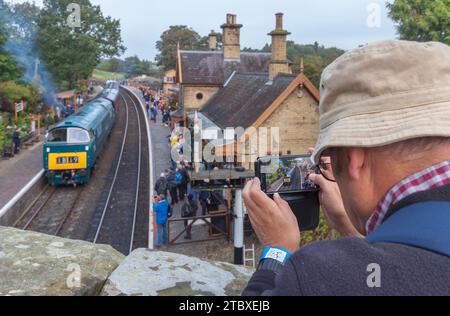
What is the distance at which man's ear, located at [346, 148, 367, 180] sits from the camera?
1402 millimetres

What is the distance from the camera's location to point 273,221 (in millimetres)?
1652

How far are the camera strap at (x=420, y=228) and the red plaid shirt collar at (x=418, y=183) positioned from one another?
93mm

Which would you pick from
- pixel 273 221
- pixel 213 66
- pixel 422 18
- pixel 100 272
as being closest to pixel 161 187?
pixel 100 272

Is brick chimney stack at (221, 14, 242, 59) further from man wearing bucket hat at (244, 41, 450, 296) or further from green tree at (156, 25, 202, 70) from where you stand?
green tree at (156, 25, 202, 70)

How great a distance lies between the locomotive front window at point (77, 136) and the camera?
20.0 meters

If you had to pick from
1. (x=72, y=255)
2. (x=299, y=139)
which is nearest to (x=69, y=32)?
(x=299, y=139)

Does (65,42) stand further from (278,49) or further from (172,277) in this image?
(172,277)

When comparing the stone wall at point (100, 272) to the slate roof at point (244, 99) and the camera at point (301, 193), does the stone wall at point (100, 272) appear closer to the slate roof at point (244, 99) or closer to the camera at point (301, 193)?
the camera at point (301, 193)

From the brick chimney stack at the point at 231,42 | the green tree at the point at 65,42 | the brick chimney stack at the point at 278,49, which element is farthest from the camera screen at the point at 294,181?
the green tree at the point at 65,42

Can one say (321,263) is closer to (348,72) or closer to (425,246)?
(425,246)

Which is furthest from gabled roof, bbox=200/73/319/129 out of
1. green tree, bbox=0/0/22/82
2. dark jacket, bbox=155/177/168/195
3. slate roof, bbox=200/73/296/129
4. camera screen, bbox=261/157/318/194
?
camera screen, bbox=261/157/318/194
